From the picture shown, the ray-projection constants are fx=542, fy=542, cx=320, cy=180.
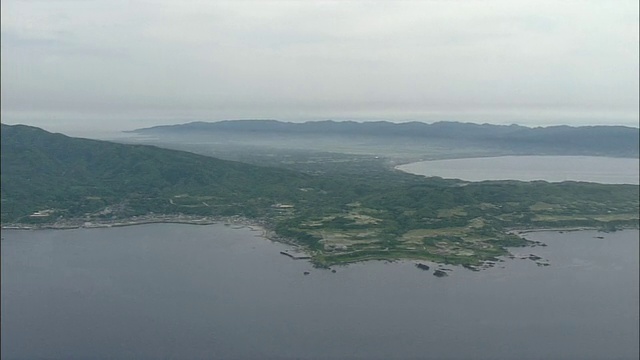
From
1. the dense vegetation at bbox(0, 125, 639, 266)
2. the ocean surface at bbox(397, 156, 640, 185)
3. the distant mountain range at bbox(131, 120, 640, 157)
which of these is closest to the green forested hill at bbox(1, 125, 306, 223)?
the dense vegetation at bbox(0, 125, 639, 266)

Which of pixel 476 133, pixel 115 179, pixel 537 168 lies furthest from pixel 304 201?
pixel 476 133

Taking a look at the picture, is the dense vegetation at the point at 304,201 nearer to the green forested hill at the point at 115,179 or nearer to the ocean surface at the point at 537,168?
the green forested hill at the point at 115,179

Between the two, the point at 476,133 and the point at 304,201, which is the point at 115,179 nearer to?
the point at 304,201

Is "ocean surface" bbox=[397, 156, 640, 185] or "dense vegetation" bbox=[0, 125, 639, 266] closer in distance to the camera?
"dense vegetation" bbox=[0, 125, 639, 266]

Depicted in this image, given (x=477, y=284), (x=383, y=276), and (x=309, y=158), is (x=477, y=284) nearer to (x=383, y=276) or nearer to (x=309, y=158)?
(x=383, y=276)

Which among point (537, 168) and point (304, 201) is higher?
point (537, 168)

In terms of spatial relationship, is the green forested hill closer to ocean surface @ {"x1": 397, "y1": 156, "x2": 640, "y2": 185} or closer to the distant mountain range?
ocean surface @ {"x1": 397, "y1": 156, "x2": 640, "y2": 185}

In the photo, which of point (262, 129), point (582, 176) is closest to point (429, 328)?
point (582, 176)
